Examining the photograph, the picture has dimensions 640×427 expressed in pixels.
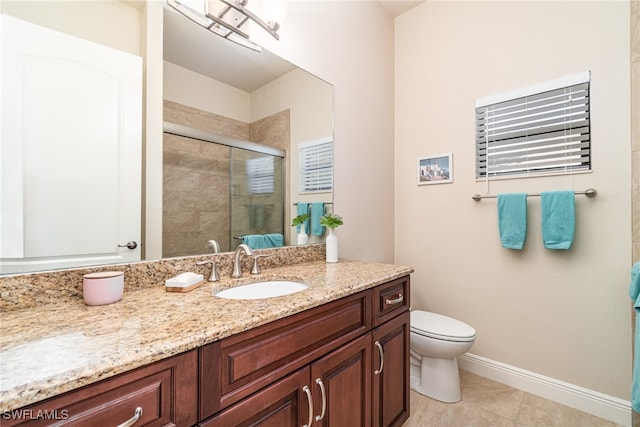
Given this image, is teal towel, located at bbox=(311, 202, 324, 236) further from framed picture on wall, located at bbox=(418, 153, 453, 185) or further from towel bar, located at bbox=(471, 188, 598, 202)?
towel bar, located at bbox=(471, 188, 598, 202)

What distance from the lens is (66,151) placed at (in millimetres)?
903

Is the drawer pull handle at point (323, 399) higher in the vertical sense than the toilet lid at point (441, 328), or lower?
higher

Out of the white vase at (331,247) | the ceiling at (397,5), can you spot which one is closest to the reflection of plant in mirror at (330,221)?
the white vase at (331,247)

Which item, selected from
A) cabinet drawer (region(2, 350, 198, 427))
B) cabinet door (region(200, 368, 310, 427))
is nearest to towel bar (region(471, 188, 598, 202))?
cabinet door (region(200, 368, 310, 427))

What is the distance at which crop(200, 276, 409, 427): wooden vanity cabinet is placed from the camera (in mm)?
697

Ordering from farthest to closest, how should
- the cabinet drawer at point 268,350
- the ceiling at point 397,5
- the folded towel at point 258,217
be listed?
the ceiling at point 397,5
the folded towel at point 258,217
the cabinet drawer at point 268,350

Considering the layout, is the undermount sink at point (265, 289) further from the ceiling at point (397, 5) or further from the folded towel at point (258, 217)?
the ceiling at point (397, 5)

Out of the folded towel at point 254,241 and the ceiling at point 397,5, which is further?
the ceiling at point 397,5

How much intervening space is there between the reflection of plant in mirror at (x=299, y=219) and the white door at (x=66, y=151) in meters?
0.80

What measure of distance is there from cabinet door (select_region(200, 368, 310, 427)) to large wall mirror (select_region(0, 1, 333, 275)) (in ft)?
2.16

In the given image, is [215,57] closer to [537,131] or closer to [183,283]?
[183,283]

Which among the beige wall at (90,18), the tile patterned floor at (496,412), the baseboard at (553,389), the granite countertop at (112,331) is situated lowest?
the tile patterned floor at (496,412)

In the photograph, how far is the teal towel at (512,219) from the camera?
1787 millimetres

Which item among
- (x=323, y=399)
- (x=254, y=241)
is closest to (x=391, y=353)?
(x=323, y=399)
